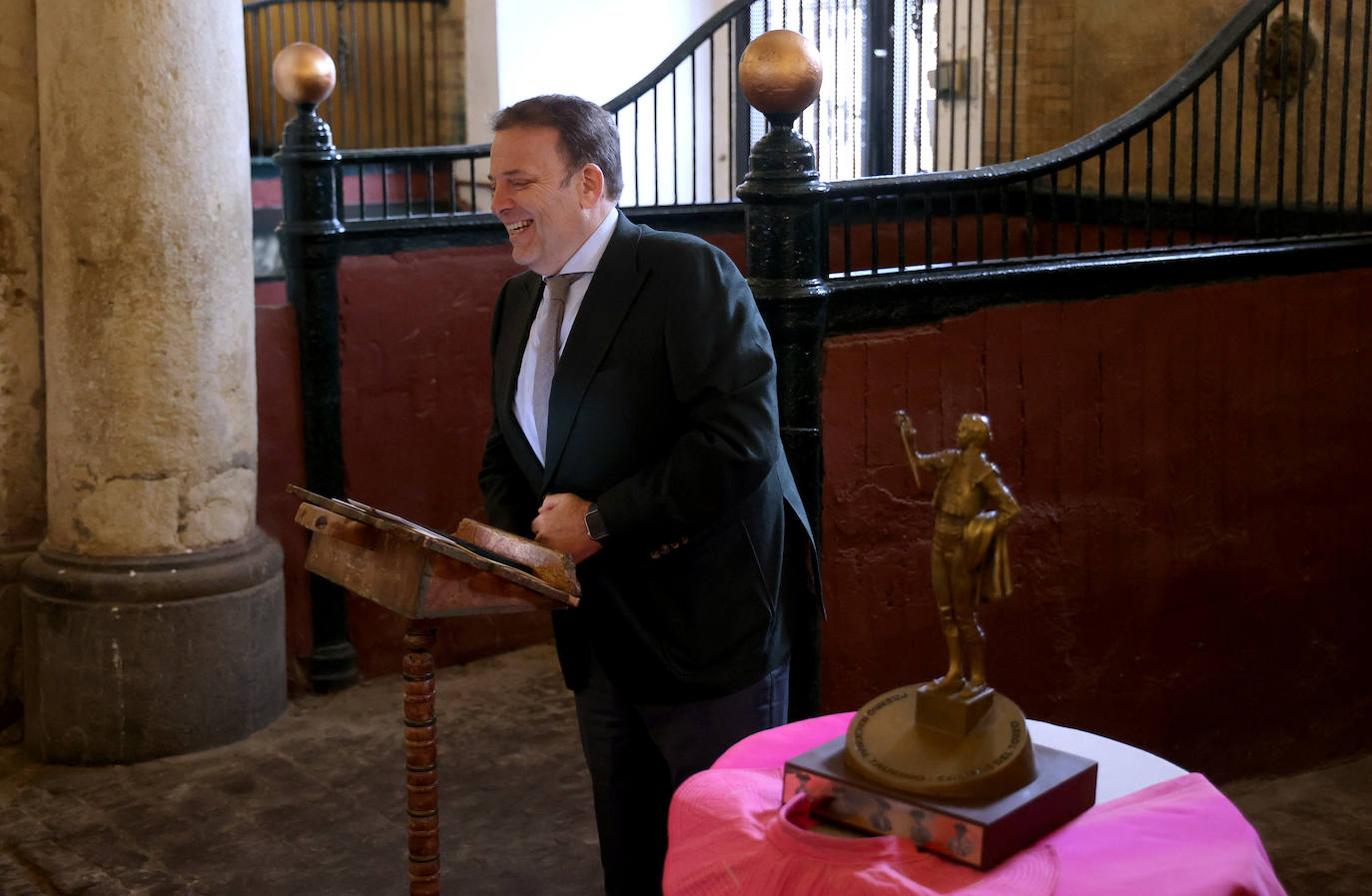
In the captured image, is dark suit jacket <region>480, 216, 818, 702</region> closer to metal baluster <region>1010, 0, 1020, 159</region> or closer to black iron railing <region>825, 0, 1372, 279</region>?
black iron railing <region>825, 0, 1372, 279</region>

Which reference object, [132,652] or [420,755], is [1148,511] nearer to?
[420,755]

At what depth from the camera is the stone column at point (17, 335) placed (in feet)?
13.6

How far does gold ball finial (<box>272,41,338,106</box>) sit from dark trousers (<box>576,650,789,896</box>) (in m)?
2.60

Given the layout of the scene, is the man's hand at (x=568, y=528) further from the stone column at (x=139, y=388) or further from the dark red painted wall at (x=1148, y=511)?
the stone column at (x=139, y=388)

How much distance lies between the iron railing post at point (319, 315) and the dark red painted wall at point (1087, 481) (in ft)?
0.19

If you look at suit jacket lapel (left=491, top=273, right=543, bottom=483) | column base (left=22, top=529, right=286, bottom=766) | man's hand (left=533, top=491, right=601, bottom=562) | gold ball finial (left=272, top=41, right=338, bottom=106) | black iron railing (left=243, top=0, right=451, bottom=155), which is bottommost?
column base (left=22, top=529, right=286, bottom=766)

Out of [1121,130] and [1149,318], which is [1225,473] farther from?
[1121,130]

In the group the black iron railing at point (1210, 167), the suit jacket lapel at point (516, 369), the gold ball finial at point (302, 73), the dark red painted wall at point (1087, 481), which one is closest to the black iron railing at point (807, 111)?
the black iron railing at point (1210, 167)

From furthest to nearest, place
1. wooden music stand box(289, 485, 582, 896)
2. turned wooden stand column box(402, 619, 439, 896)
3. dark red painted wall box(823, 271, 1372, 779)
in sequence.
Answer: dark red painted wall box(823, 271, 1372, 779) < turned wooden stand column box(402, 619, 439, 896) < wooden music stand box(289, 485, 582, 896)

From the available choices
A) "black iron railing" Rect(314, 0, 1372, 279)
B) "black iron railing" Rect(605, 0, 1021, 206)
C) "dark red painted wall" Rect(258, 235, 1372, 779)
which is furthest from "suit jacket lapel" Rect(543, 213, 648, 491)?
"black iron railing" Rect(605, 0, 1021, 206)

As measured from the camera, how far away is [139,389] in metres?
4.01

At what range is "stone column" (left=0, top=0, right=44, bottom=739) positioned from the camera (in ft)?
13.6

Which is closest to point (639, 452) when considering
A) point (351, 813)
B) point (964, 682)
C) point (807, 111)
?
point (964, 682)

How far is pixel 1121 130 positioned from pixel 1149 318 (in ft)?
1.66
